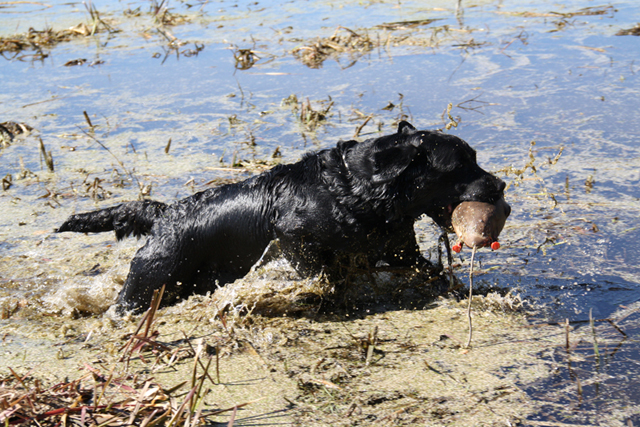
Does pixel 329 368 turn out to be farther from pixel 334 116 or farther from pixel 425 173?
pixel 334 116

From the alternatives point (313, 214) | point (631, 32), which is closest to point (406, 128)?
point (313, 214)

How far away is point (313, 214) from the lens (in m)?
3.54

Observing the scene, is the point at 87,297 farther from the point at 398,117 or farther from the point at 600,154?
the point at 600,154

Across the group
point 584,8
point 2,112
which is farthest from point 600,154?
point 2,112

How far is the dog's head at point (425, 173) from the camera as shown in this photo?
332cm

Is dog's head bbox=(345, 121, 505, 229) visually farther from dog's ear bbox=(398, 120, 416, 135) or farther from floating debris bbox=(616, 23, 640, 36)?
floating debris bbox=(616, 23, 640, 36)

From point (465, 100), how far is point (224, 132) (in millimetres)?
2640

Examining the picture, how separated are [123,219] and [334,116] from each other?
334 centimetres

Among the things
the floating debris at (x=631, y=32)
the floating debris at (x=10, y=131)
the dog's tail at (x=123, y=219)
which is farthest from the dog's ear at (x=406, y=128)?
the floating debris at (x=631, y=32)

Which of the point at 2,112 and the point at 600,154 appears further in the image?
the point at 2,112

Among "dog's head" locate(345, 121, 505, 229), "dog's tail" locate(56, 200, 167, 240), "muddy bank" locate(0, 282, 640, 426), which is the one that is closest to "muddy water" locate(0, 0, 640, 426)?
"muddy bank" locate(0, 282, 640, 426)

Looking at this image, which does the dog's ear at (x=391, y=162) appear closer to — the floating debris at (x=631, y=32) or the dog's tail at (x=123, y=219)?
the dog's tail at (x=123, y=219)

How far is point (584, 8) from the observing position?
998 centimetres

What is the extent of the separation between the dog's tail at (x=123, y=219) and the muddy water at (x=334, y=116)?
60cm
